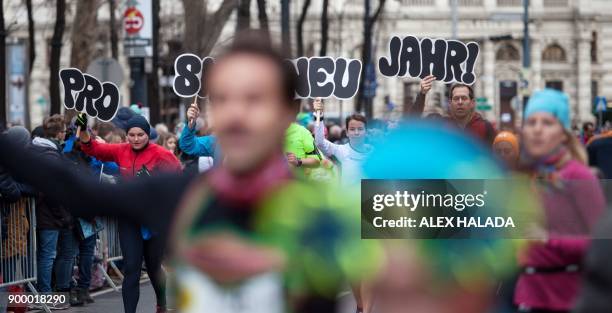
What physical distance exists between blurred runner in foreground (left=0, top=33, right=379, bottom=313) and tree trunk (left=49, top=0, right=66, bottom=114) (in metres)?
25.6

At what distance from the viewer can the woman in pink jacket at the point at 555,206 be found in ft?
15.4

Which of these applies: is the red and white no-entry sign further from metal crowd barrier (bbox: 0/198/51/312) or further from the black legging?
the black legging

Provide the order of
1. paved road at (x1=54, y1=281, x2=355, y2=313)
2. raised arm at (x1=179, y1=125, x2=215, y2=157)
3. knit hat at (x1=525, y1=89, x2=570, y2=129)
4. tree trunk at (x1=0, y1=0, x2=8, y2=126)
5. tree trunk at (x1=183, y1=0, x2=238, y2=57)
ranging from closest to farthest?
knit hat at (x1=525, y1=89, x2=570, y2=129), raised arm at (x1=179, y1=125, x2=215, y2=157), paved road at (x1=54, y1=281, x2=355, y2=313), tree trunk at (x1=0, y1=0, x2=8, y2=126), tree trunk at (x1=183, y1=0, x2=238, y2=57)

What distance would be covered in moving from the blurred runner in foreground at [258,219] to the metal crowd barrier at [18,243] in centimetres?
882

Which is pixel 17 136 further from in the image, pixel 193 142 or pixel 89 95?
pixel 89 95

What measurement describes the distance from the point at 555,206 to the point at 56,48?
25.4m

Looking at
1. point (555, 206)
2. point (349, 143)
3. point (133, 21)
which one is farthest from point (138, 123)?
point (133, 21)

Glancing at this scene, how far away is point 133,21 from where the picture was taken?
25.0 metres

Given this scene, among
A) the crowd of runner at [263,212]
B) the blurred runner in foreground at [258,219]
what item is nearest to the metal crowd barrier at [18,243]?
the crowd of runner at [263,212]

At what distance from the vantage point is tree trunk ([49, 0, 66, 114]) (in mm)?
28453

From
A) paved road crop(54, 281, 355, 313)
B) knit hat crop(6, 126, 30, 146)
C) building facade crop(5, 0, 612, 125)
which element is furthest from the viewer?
building facade crop(5, 0, 612, 125)

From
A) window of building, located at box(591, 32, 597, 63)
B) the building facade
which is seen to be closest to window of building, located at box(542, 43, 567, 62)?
the building facade

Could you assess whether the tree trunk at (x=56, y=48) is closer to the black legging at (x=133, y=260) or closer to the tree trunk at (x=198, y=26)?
the tree trunk at (x=198, y=26)

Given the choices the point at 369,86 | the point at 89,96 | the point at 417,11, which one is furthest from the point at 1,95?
the point at 417,11
